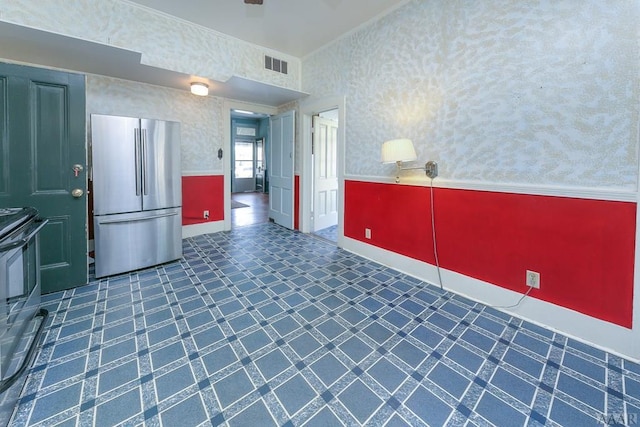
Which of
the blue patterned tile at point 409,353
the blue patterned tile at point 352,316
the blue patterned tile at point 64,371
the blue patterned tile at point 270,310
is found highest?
the blue patterned tile at point 270,310

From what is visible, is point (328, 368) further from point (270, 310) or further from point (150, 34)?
point (150, 34)

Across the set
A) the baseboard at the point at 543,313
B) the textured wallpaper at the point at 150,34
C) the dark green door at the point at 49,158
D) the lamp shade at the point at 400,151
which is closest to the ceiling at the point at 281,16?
the textured wallpaper at the point at 150,34

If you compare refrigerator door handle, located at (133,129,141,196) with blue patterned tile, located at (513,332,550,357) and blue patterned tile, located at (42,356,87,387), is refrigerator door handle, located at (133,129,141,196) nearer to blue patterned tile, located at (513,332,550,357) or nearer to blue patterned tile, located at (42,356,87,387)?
blue patterned tile, located at (42,356,87,387)

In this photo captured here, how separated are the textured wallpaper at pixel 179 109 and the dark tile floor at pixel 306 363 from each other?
241cm

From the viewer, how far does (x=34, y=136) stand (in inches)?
94.8

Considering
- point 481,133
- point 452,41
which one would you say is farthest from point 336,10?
point 481,133

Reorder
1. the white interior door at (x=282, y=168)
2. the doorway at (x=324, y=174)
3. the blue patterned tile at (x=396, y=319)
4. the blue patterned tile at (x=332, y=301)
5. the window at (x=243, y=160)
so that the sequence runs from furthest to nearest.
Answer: the window at (x=243, y=160) < the white interior door at (x=282, y=168) < the doorway at (x=324, y=174) < the blue patterned tile at (x=332, y=301) < the blue patterned tile at (x=396, y=319)

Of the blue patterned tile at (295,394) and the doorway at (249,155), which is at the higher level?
the doorway at (249,155)

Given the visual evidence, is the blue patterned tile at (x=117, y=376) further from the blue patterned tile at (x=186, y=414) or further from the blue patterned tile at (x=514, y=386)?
the blue patterned tile at (x=514, y=386)

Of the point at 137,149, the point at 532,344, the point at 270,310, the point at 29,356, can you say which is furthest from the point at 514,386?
the point at 137,149

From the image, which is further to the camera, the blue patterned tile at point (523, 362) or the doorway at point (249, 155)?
the doorway at point (249, 155)

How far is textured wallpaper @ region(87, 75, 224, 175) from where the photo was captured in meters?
3.72

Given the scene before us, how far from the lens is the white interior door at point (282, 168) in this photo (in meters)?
4.96

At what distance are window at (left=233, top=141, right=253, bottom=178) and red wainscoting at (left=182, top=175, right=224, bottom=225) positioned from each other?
6.12 meters
